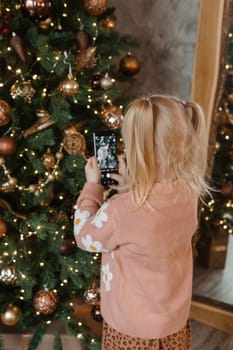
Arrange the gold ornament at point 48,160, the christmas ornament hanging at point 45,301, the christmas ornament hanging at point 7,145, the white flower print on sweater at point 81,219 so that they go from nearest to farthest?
1. the white flower print on sweater at point 81,219
2. the christmas ornament hanging at point 7,145
3. the gold ornament at point 48,160
4. the christmas ornament hanging at point 45,301

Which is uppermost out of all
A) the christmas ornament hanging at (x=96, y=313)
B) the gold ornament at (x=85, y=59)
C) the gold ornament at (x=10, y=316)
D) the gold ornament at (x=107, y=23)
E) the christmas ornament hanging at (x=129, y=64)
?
the gold ornament at (x=107, y=23)

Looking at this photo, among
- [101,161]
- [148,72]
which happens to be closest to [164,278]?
[101,161]

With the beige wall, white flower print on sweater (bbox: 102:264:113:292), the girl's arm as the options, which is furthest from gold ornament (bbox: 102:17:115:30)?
white flower print on sweater (bbox: 102:264:113:292)

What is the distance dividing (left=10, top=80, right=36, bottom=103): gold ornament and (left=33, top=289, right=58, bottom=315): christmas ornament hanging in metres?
0.74

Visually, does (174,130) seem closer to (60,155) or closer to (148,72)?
(60,155)

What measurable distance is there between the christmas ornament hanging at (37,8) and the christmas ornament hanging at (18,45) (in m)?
0.09

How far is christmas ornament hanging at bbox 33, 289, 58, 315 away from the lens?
5.54ft

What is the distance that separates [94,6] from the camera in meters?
1.56

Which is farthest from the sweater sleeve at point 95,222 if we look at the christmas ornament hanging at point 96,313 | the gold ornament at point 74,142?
the christmas ornament hanging at point 96,313

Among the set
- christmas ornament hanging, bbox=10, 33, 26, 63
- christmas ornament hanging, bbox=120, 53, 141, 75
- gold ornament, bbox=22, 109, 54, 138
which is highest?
christmas ornament hanging, bbox=10, 33, 26, 63

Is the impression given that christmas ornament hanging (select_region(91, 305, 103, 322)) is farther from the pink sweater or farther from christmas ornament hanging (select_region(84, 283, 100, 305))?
the pink sweater

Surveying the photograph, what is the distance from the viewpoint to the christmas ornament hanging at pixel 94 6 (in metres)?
1.55

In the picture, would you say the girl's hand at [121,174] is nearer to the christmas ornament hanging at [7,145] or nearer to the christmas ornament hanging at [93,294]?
the christmas ornament hanging at [7,145]

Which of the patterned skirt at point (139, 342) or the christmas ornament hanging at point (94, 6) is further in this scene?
the christmas ornament hanging at point (94, 6)
